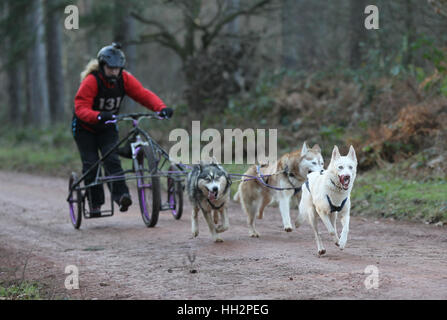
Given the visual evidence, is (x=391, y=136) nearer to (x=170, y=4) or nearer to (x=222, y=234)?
(x=222, y=234)

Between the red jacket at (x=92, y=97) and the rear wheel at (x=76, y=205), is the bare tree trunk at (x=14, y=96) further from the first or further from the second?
the red jacket at (x=92, y=97)

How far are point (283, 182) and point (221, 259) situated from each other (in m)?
1.85

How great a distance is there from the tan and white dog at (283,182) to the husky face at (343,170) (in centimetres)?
138

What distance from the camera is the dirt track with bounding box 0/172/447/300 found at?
5121mm

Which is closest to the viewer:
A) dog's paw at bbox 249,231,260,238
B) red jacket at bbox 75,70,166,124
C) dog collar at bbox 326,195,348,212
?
dog collar at bbox 326,195,348,212

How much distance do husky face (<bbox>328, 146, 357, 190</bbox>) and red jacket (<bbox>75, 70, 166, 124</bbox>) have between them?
3.70m

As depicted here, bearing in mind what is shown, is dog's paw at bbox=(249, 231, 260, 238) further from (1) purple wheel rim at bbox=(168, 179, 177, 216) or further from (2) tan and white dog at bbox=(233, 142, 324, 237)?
(1) purple wheel rim at bbox=(168, 179, 177, 216)

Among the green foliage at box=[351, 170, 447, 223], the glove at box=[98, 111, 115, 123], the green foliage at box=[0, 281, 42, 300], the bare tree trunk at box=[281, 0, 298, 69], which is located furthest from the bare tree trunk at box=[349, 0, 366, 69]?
the green foliage at box=[0, 281, 42, 300]

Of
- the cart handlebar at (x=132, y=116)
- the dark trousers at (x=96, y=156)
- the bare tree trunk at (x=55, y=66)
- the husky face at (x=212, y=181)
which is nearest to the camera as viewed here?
the husky face at (x=212, y=181)

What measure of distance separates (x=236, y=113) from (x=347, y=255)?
11.9 meters

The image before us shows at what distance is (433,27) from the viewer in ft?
51.2

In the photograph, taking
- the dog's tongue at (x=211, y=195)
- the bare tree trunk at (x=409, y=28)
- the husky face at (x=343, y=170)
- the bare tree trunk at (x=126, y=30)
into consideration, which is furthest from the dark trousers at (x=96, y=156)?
the bare tree trunk at (x=126, y=30)

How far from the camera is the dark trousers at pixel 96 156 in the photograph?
29.9ft

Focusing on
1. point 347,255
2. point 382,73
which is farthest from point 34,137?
point 347,255
